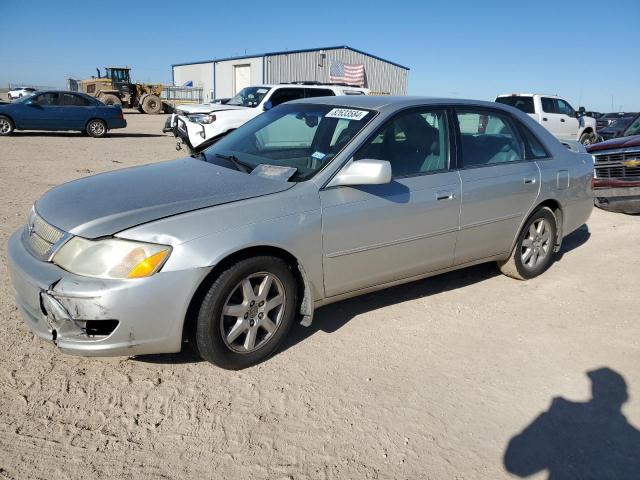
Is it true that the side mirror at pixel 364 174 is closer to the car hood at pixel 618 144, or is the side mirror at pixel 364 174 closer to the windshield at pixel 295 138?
the windshield at pixel 295 138

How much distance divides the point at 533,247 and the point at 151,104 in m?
33.2

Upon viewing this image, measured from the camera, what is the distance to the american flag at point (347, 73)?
3622 cm

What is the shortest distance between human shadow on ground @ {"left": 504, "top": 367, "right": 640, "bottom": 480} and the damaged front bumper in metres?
1.84

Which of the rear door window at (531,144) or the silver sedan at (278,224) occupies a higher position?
the rear door window at (531,144)

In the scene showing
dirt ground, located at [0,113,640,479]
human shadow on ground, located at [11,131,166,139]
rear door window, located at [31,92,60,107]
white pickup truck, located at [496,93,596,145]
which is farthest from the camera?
human shadow on ground, located at [11,131,166,139]

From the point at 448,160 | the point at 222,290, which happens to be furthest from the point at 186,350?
the point at 448,160

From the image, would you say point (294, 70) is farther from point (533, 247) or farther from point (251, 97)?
point (533, 247)

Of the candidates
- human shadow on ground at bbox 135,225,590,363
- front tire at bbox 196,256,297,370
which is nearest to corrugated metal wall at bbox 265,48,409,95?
human shadow on ground at bbox 135,225,590,363

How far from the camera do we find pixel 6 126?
649 inches

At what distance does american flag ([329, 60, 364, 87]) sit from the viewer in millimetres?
36219

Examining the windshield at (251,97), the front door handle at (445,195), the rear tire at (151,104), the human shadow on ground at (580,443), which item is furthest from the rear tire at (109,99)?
the human shadow on ground at (580,443)

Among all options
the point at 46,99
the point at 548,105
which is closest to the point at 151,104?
the point at 46,99

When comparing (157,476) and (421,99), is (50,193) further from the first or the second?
(421,99)

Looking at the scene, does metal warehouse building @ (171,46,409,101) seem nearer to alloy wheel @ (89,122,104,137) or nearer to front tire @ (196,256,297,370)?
alloy wheel @ (89,122,104,137)
